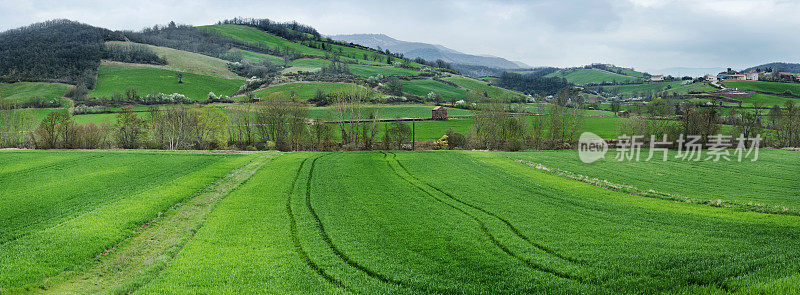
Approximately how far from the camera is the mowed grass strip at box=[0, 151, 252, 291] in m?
15.0

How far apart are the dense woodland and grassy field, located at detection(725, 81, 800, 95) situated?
27678 cm

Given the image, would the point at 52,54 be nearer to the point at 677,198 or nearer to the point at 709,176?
the point at 677,198

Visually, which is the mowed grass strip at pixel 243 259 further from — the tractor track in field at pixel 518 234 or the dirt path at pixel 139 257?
the tractor track in field at pixel 518 234

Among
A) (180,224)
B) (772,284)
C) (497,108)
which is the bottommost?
(180,224)

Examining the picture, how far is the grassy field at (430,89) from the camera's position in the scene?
16275 cm

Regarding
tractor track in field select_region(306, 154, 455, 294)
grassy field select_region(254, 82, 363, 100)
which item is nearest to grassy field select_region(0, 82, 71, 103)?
grassy field select_region(254, 82, 363, 100)

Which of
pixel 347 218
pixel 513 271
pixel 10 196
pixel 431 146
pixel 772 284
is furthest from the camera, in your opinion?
pixel 431 146

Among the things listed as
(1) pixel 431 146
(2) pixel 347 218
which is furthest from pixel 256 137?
(2) pixel 347 218

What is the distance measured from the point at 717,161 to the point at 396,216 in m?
51.0

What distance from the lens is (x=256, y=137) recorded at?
79.1 meters

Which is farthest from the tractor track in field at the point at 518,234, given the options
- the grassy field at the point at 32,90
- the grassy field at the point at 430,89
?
the grassy field at the point at 32,90

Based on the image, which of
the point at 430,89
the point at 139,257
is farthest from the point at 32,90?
the point at 139,257

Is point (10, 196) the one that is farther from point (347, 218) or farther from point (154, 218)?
point (347, 218)

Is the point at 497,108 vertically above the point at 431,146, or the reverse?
the point at 497,108
